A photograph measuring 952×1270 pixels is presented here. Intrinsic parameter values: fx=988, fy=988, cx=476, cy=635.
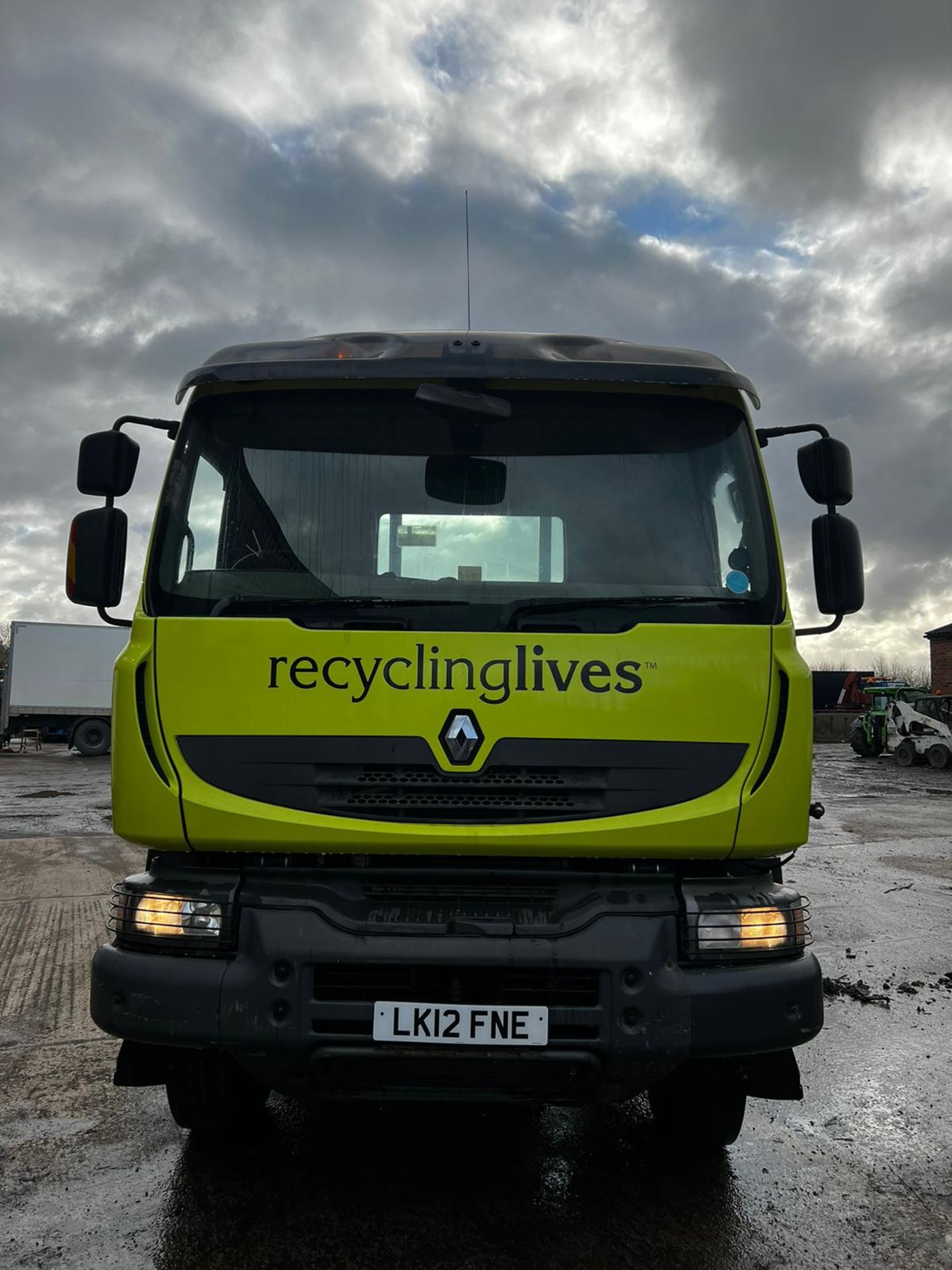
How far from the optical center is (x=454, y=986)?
8.75ft

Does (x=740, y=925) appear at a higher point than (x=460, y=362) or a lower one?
lower

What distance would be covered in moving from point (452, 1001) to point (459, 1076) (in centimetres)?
19

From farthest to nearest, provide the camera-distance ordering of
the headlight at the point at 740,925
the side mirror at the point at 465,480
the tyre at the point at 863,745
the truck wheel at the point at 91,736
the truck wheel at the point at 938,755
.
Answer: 1. the tyre at the point at 863,745
2. the truck wheel at the point at 91,736
3. the truck wheel at the point at 938,755
4. the side mirror at the point at 465,480
5. the headlight at the point at 740,925

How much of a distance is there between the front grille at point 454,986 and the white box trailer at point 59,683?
978 inches

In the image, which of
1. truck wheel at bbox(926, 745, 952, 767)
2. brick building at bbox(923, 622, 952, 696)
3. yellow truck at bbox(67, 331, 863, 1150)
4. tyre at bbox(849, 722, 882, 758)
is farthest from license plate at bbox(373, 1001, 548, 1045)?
brick building at bbox(923, 622, 952, 696)

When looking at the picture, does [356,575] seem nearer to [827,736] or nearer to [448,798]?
[448,798]

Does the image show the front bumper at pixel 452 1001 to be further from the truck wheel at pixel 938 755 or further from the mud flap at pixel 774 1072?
the truck wheel at pixel 938 755

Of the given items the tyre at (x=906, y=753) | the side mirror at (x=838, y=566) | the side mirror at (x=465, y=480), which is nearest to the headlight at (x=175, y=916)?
the side mirror at (x=465, y=480)

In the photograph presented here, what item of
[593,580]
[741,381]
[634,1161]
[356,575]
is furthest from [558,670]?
[634,1161]

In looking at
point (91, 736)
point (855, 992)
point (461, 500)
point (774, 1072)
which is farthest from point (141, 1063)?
point (91, 736)

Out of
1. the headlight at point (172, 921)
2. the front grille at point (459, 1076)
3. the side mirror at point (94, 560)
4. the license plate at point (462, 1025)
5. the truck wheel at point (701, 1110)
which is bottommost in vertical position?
the truck wheel at point (701, 1110)

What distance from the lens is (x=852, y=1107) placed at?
12.5 feet

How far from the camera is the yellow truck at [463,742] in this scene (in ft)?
8.57

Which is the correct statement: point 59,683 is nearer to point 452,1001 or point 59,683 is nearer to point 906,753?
point 906,753
